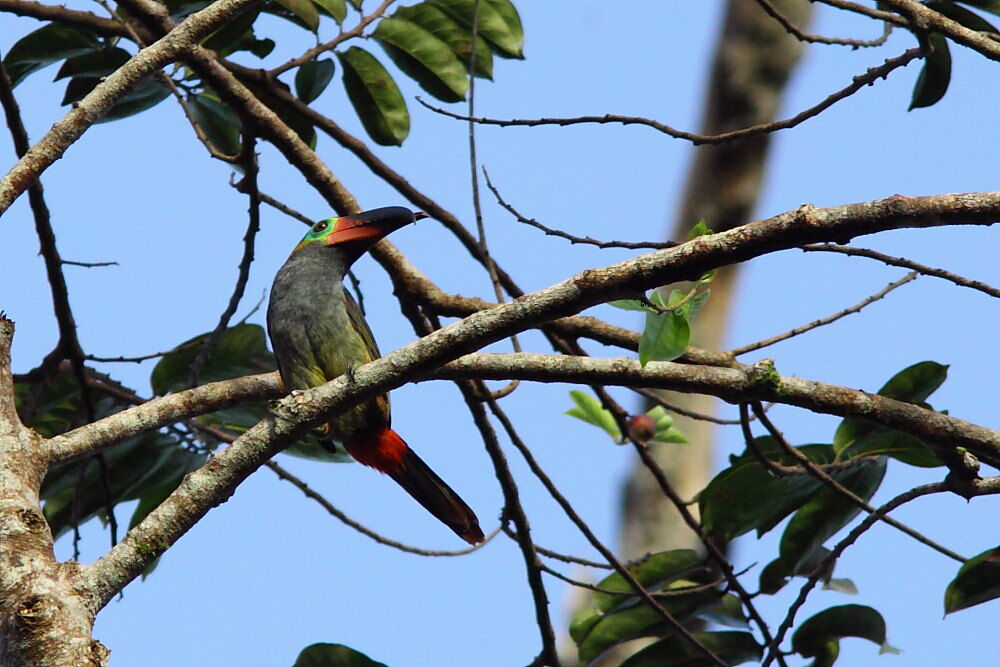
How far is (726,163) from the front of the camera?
28.4 ft

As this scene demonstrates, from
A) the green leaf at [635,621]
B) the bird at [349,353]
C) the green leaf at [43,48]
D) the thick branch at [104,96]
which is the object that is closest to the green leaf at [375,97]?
the bird at [349,353]

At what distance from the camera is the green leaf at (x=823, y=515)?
3.39m

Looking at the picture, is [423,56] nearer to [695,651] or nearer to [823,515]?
[823,515]

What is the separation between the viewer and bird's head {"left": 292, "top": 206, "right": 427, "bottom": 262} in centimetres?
396

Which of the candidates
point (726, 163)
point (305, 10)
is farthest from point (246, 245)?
point (726, 163)

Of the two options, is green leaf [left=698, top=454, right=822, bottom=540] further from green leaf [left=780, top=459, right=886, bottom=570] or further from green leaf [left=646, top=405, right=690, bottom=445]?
green leaf [left=646, top=405, right=690, bottom=445]

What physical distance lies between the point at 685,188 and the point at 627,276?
22.1 feet

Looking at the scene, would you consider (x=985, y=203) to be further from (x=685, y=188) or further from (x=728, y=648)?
(x=685, y=188)

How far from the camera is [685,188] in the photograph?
890cm

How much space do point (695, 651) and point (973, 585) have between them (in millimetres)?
859

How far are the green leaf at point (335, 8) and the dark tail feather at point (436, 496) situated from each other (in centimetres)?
167

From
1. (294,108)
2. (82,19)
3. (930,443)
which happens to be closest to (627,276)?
(930,443)

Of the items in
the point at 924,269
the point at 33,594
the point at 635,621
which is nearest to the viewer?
the point at 33,594

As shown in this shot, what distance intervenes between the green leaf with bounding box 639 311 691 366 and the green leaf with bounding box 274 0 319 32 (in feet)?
6.93
